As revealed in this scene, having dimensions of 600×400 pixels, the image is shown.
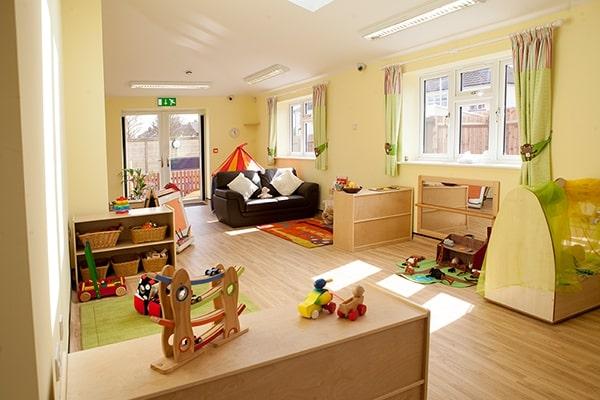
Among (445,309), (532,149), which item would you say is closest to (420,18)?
(532,149)

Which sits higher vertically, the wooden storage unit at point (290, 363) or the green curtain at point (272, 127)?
the green curtain at point (272, 127)

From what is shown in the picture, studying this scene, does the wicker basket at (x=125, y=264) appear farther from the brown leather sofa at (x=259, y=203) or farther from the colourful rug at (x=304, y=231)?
the brown leather sofa at (x=259, y=203)

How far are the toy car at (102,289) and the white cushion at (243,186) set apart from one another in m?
3.31

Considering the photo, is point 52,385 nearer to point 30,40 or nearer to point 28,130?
point 28,130

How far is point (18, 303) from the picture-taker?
97 centimetres

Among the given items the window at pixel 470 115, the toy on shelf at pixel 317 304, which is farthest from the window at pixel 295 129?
the toy on shelf at pixel 317 304

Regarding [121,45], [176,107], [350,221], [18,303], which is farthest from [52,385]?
[176,107]

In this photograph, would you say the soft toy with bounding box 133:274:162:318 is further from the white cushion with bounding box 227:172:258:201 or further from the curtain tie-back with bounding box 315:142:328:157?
the curtain tie-back with bounding box 315:142:328:157

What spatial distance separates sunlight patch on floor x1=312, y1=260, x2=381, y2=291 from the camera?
423 cm

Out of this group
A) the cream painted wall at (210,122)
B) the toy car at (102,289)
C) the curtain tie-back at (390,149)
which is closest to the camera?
the toy car at (102,289)

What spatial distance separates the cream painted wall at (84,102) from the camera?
4.16 meters

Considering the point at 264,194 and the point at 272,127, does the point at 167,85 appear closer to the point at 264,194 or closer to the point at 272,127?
the point at 272,127

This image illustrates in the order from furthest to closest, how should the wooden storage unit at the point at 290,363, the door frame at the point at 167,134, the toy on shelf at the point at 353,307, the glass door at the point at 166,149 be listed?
the glass door at the point at 166,149
the door frame at the point at 167,134
the toy on shelf at the point at 353,307
the wooden storage unit at the point at 290,363

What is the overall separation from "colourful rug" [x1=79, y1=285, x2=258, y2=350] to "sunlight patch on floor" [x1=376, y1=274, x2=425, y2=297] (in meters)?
1.28
